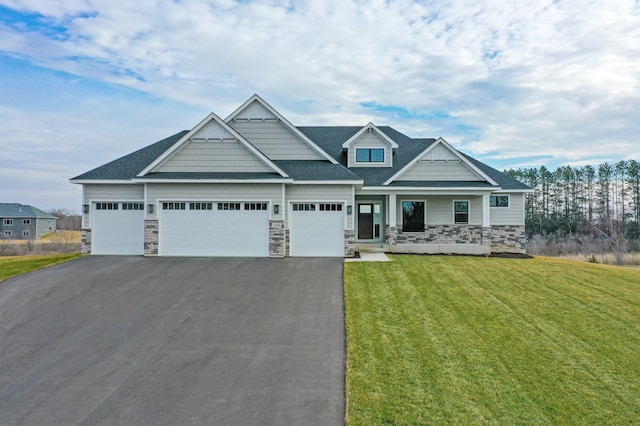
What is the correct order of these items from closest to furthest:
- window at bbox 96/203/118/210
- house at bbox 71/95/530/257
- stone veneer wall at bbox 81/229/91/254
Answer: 1. house at bbox 71/95/530/257
2. stone veneer wall at bbox 81/229/91/254
3. window at bbox 96/203/118/210

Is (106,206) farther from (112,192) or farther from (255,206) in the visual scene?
(255,206)

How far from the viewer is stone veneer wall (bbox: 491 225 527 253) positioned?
19.2 metres

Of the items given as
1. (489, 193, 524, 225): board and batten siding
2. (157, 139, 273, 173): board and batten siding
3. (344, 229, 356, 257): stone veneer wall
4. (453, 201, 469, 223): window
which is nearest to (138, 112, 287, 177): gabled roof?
(157, 139, 273, 173): board and batten siding

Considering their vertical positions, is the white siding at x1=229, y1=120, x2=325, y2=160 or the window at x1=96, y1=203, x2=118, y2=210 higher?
the white siding at x1=229, y1=120, x2=325, y2=160

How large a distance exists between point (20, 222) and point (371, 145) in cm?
5691

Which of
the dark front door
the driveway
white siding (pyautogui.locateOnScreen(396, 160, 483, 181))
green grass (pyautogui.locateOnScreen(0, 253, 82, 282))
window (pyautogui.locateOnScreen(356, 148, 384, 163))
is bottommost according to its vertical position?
the driveway

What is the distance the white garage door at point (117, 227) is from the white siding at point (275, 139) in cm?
583

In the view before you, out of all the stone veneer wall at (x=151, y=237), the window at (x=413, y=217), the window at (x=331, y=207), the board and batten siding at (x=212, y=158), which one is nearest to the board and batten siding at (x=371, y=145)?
the window at (x=413, y=217)

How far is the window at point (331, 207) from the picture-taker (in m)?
15.5

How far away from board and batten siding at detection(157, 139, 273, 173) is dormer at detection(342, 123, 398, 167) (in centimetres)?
584

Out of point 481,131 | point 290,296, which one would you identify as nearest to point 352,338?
point 290,296

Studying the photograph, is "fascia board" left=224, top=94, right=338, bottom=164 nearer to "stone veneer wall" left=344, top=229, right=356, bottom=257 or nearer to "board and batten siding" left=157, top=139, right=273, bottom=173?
"board and batten siding" left=157, top=139, right=273, bottom=173

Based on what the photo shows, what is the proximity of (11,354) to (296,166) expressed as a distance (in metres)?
12.1

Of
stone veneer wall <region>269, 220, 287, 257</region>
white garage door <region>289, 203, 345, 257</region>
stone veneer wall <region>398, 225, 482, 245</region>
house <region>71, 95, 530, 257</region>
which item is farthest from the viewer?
stone veneer wall <region>398, 225, 482, 245</region>
